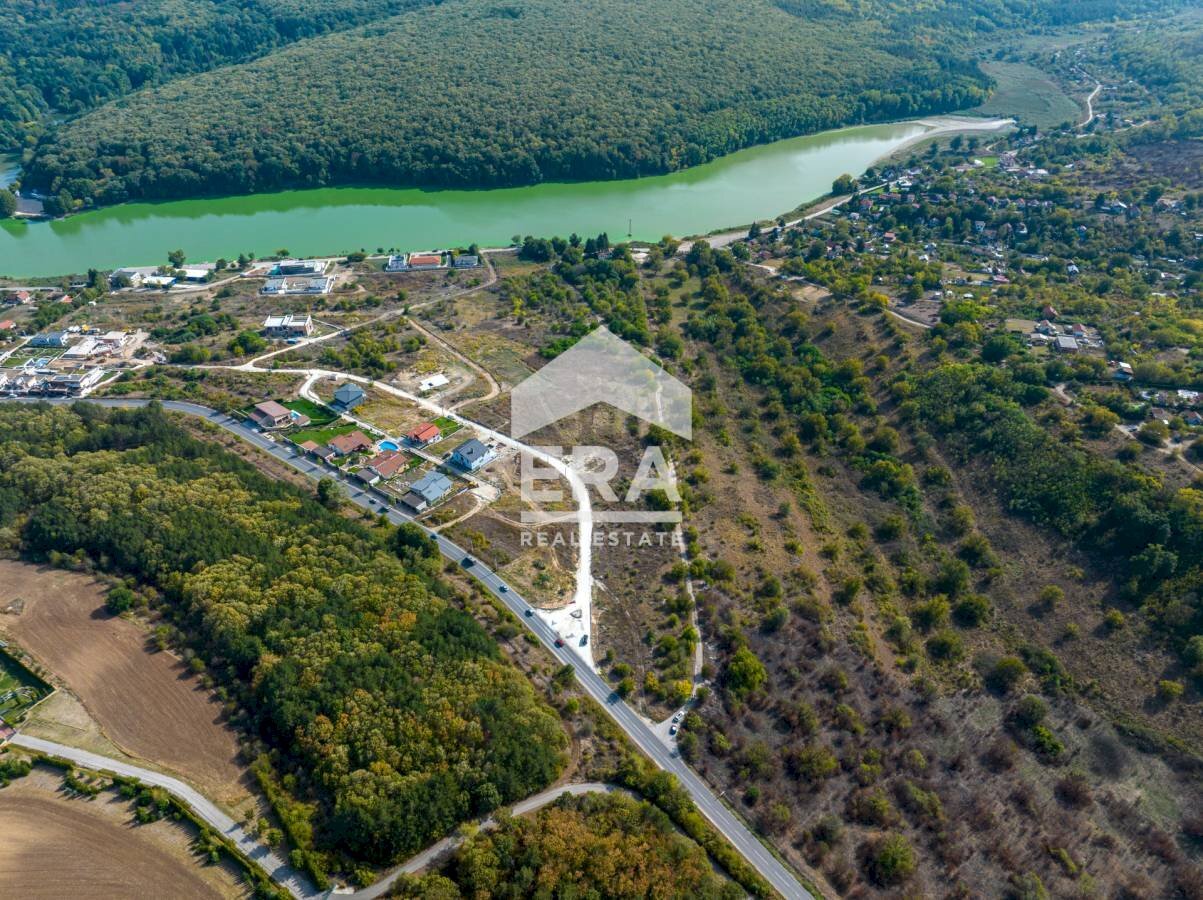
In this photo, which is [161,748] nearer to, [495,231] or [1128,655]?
[1128,655]

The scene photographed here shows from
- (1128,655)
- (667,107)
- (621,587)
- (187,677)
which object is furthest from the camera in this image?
(667,107)

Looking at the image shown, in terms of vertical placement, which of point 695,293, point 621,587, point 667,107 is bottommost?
point 621,587

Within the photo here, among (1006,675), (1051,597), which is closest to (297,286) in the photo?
(1006,675)

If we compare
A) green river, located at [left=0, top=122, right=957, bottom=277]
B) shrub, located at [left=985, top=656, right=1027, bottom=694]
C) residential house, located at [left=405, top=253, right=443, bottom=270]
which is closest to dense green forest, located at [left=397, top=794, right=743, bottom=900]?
shrub, located at [left=985, top=656, right=1027, bottom=694]

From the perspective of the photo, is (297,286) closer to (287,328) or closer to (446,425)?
(287,328)

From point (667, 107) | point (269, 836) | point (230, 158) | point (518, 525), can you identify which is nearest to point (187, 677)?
point (269, 836)

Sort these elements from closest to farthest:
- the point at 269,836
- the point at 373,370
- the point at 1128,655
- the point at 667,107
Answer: the point at 269,836, the point at 1128,655, the point at 373,370, the point at 667,107

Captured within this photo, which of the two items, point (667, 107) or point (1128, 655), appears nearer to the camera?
point (1128, 655)
